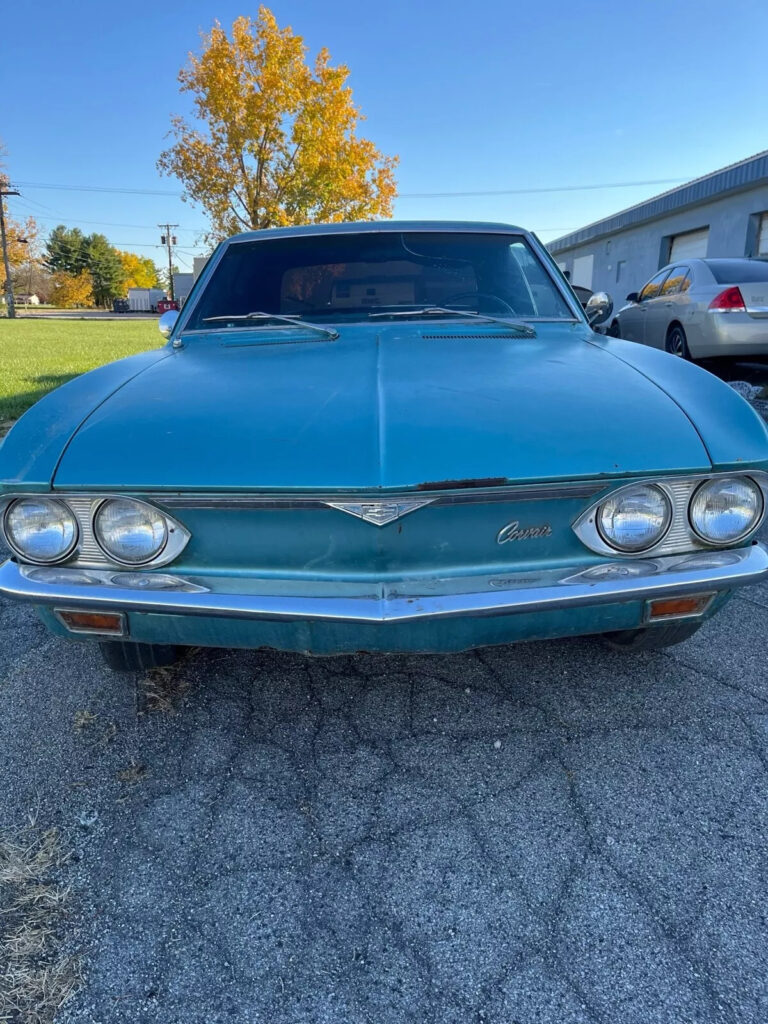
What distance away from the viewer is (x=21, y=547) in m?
1.60

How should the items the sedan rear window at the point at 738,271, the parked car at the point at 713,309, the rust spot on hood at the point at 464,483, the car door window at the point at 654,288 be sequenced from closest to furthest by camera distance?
the rust spot on hood at the point at 464,483, the parked car at the point at 713,309, the sedan rear window at the point at 738,271, the car door window at the point at 654,288

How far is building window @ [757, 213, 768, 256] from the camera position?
13820 millimetres

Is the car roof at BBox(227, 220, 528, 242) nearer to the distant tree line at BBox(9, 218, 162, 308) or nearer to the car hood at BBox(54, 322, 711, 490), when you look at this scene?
the car hood at BBox(54, 322, 711, 490)

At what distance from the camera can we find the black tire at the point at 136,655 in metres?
1.90

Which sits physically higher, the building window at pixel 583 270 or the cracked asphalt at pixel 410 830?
the building window at pixel 583 270

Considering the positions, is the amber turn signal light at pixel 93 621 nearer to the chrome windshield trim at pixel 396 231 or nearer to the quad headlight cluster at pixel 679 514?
the quad headlight cluster at pixel 679 514

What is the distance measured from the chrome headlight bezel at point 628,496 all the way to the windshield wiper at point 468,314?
971 mm

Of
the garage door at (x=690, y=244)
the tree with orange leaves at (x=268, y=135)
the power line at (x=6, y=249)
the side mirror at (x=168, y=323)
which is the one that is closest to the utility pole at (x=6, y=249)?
the power line at (x=6, y=249)

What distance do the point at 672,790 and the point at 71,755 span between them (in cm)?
162

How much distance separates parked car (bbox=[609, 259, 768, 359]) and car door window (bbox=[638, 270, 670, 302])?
8 cm

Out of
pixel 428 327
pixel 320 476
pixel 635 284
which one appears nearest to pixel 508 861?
pixel 320 476

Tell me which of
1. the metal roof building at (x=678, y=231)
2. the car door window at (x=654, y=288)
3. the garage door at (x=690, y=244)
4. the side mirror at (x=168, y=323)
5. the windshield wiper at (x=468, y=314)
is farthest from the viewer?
the garage door at (x=690, y=244)

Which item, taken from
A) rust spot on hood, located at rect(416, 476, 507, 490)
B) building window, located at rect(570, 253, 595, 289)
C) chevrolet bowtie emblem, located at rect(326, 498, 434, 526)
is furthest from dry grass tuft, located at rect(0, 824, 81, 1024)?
building window, located at rect(570, 253, 595, 289)

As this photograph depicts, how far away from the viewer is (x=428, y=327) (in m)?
2.35
